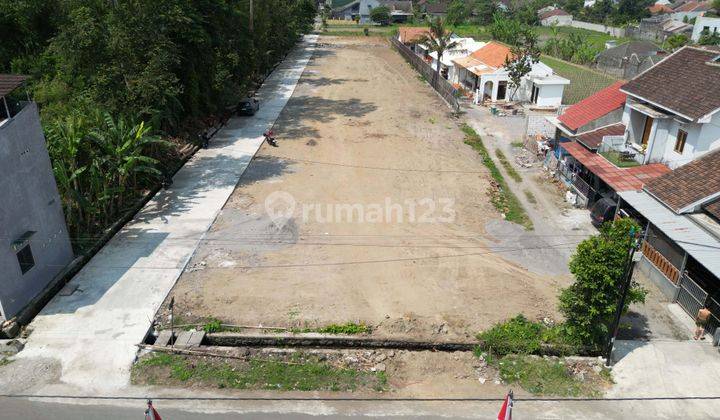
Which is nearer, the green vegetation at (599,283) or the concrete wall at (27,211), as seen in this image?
the green vegetation at (599,283)

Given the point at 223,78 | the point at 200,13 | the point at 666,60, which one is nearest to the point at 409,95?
the point at 223,78

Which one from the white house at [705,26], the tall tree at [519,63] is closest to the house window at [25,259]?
the tall tree at [519,63]

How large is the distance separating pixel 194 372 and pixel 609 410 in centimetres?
998

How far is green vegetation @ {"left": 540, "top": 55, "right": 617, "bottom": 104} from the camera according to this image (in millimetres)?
40531

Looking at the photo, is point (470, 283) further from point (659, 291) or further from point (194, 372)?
point (194, 372)

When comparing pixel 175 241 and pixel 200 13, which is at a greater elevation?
pixel 200 13

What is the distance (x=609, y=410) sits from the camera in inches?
A: 468

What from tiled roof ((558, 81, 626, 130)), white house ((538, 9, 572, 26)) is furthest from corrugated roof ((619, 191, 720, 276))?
white house ((538, 9, 572, 26))

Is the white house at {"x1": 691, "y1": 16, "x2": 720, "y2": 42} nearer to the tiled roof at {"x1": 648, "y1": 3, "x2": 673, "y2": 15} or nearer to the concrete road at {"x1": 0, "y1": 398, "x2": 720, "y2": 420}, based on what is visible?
the tiled roof at {"x1": 648, "y1": 3, "x2": 673, "y2": 15}

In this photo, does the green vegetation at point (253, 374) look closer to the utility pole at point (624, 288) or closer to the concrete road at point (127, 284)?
the concrete road at point (127, 284)

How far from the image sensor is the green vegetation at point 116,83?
1880 centimetres

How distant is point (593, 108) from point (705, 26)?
70459mm

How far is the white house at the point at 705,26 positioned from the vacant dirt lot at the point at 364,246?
221 ft

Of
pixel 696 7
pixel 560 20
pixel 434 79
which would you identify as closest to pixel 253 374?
pixel 434 79
